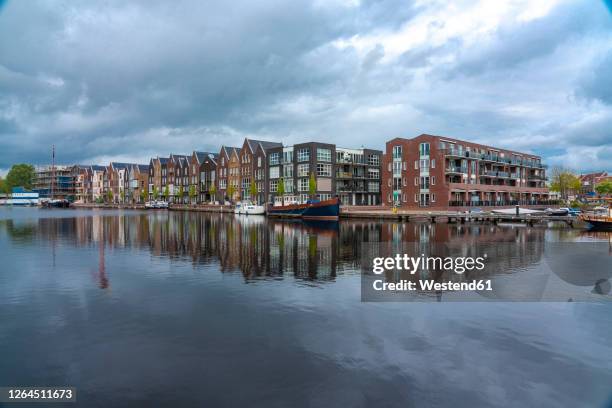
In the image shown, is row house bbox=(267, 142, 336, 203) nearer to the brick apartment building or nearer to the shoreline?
the brick apartment building

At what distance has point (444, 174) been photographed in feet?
268

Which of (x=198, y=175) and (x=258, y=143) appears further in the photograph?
(x=198, y=175)

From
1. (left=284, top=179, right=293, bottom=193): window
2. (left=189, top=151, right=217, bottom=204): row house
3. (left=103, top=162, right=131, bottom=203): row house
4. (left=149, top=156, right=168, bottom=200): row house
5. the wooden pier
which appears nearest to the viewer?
the wooden pier

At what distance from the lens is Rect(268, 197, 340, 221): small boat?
2886 inches

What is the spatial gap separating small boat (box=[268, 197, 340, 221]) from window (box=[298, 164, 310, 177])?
12.4m

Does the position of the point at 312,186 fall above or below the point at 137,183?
below

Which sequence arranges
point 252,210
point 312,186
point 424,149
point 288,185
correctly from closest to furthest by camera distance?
point 424,149 < point 312,186 < point 252,210 < point 288,185

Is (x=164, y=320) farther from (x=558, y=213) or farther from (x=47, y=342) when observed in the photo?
(x=558, y=213)

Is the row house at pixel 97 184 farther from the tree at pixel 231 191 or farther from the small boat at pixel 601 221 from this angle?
the small boat at pixel 601 221

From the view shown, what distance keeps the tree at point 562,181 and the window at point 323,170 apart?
79.9 m

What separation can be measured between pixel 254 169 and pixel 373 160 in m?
30.5

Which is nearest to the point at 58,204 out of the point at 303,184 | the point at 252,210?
the point at 252,210

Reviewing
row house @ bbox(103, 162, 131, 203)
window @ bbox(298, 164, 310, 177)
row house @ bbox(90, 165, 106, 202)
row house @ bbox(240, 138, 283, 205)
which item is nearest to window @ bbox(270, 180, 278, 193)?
row house @ bbox(240, 138, 283, 205)

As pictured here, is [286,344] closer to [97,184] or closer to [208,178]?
[208,178]
